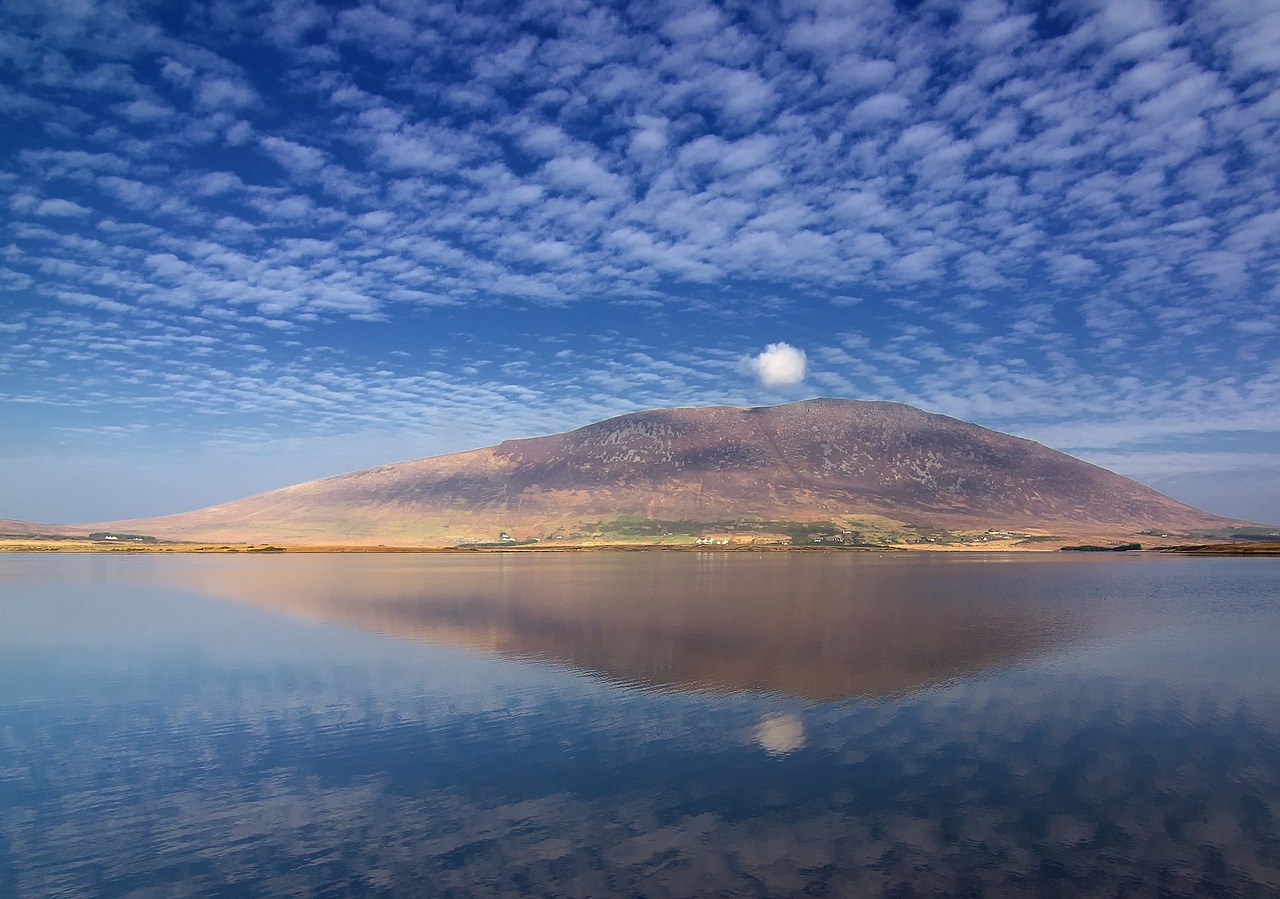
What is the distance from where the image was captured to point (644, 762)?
61.0 feet

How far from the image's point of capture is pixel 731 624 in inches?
1753

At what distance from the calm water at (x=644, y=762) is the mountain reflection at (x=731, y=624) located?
0.40 meters

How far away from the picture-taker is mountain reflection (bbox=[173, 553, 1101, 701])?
29.7m

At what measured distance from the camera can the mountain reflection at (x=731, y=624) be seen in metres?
29.7

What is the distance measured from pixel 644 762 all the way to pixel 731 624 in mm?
26638

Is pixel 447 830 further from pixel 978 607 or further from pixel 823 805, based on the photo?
pixel 978 607

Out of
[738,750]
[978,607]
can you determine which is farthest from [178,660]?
[978,607]

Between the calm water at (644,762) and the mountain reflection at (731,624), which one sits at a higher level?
the mountain reflection at (731,624)

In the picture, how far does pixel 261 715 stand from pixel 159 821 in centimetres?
910

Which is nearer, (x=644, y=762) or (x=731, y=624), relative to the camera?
(x=644, y=762)

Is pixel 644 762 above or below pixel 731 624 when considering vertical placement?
below

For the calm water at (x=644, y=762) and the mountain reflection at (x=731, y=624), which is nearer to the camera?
the calm water at (x=644, y=762)

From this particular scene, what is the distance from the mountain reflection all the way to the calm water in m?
0.40

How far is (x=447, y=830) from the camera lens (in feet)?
47.9
